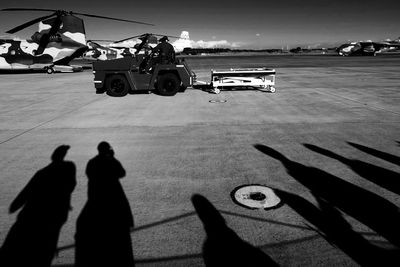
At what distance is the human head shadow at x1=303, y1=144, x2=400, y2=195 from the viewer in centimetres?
413

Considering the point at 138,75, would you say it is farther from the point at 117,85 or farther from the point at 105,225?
the point at 105,225

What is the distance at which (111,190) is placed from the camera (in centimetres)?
409

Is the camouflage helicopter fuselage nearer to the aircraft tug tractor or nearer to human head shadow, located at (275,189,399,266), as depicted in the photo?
the aircraft tug tractor

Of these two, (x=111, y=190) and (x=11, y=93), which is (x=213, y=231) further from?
(x=11, y=93)

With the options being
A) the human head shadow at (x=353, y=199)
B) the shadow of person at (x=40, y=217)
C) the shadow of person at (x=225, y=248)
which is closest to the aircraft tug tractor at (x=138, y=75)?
the shadow of person at (x=40, y=217)

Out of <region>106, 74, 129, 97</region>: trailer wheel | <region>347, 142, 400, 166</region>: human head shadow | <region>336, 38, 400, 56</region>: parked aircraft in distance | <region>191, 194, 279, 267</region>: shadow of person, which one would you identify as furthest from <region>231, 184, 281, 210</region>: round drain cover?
<region>336, 38, 400, 56</region>: parked aircraft in distance

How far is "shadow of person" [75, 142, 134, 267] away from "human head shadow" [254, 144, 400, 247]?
2714 millimetres

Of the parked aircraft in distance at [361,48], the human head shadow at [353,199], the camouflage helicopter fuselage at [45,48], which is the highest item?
the parked aircraft in distance at [361,48]

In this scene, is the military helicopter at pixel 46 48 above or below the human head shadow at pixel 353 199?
above

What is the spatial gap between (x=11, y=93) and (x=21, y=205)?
1276 cm

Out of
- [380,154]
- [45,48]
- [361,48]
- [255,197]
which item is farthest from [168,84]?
[361,48]

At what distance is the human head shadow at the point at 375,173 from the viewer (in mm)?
4133

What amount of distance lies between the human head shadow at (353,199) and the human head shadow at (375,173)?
447 mm

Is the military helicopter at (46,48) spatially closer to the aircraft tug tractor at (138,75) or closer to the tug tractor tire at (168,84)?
the aircraft tug tractor at (138,75)
